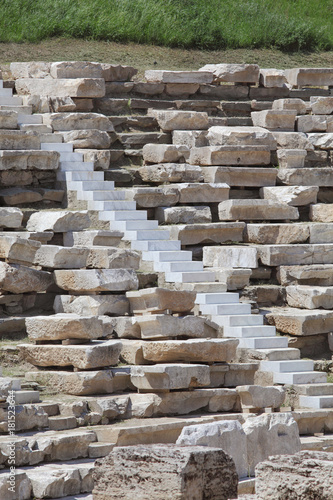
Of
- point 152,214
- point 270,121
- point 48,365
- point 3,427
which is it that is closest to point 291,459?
point 3,427

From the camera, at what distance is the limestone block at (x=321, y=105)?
18.6 m

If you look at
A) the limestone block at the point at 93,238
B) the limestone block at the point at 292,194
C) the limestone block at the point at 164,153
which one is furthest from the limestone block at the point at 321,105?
the limestone block at the point at 93,238

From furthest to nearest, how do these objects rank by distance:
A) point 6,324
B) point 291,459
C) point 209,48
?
point 209,48
point 6,324
point 291,459

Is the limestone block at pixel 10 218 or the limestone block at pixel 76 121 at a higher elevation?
the limestone block at pixel 76 121

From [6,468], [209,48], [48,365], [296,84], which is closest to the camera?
[6,468]

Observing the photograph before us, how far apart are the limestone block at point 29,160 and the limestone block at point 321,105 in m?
5.84

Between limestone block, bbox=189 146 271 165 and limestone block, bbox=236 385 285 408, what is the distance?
5908 mm

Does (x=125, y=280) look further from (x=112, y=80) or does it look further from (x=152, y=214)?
(x=112, y=80)

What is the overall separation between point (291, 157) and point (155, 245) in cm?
414

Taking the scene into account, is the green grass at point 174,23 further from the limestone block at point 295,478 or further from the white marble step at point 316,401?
the limestone block at point 295,478

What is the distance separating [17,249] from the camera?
12336 millimetres

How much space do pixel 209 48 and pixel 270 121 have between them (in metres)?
4.53

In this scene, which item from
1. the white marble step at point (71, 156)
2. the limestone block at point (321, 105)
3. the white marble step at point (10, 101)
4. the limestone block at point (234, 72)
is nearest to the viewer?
the white marble step at point (71, 156)

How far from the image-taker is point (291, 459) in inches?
288
